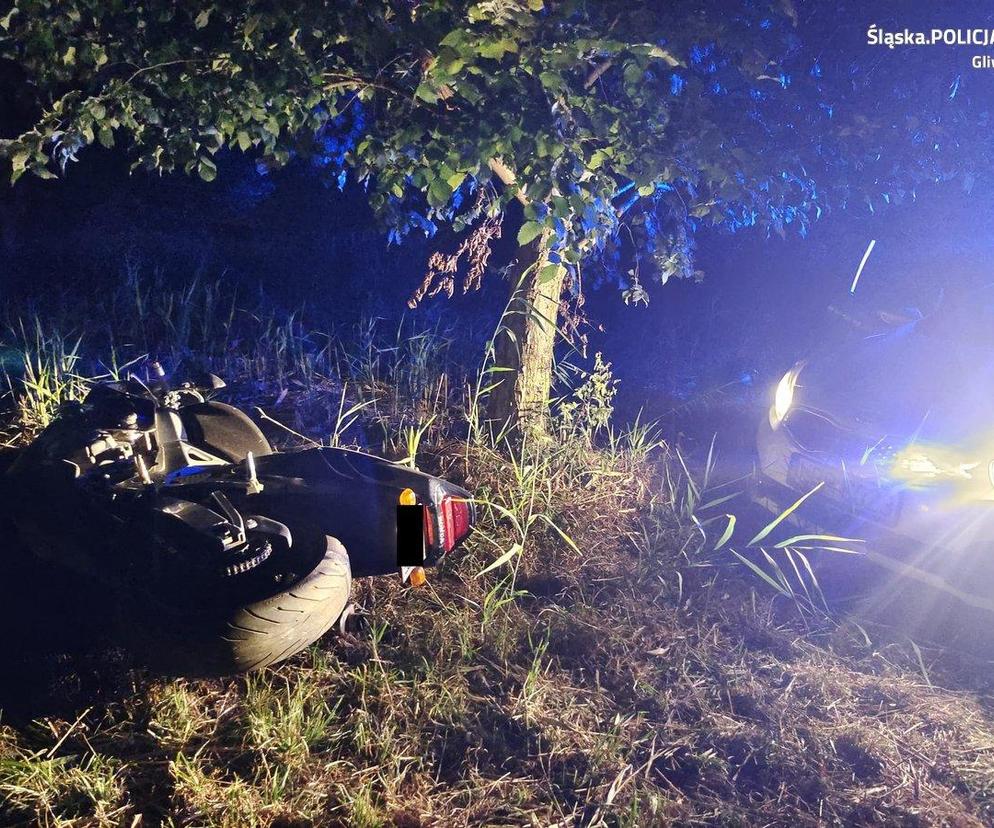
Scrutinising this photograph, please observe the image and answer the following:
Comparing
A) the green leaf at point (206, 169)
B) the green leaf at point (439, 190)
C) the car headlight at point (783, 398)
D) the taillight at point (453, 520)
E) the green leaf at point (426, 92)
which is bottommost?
the taillight at point (453, 520)

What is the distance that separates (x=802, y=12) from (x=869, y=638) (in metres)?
2.86

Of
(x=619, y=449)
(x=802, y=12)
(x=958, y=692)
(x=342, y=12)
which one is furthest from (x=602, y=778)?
(x=802, y=12)

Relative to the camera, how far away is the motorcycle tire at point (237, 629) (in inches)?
95.3

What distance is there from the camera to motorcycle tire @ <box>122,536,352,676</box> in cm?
242

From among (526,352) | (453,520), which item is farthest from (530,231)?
(526,352)

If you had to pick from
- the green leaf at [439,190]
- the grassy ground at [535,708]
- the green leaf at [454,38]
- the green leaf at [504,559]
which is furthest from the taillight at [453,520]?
the green leaf at [454,38]

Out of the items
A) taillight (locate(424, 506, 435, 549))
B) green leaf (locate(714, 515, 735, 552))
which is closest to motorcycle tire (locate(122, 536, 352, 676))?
taillight (locate(424, 506, 435, 549))

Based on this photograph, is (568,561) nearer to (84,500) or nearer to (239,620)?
(239,620)

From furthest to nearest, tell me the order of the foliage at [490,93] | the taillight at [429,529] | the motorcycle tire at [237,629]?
the taillight at [429,529], the foliage at [490,93], the motorcycle tire at [237,629]

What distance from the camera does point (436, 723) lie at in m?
2.57

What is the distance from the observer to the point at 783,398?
393 centimetres

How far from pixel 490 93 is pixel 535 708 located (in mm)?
2223

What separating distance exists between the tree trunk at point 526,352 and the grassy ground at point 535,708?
1.06 feet

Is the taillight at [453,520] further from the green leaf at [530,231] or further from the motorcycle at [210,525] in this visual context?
the green leaf at [530,231]
